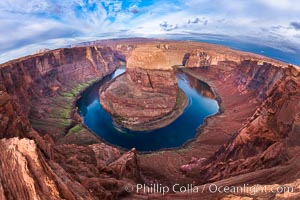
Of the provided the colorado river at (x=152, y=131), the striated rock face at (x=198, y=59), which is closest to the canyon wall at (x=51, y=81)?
the colorado river at (x=152, y=131)

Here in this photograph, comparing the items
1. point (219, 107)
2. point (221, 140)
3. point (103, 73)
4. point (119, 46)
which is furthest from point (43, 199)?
point (119, 46)

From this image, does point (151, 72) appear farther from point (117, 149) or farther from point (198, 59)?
point (198, 59)

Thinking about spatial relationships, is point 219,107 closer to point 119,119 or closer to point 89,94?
point 119,119

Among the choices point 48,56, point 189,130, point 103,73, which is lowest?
point 189,130

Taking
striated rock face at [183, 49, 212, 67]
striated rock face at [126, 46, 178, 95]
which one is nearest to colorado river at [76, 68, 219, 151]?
striated rock face at [126, 46, 178, 95]

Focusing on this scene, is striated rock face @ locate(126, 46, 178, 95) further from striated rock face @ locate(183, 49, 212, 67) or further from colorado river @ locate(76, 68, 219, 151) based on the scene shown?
striated rock face @ locate(183, 49, 212, 67)

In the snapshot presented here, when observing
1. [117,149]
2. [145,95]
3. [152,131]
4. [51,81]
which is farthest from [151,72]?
[117,149]

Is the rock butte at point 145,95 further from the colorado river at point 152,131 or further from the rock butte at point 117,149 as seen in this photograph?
the rock butte at point 117,149
